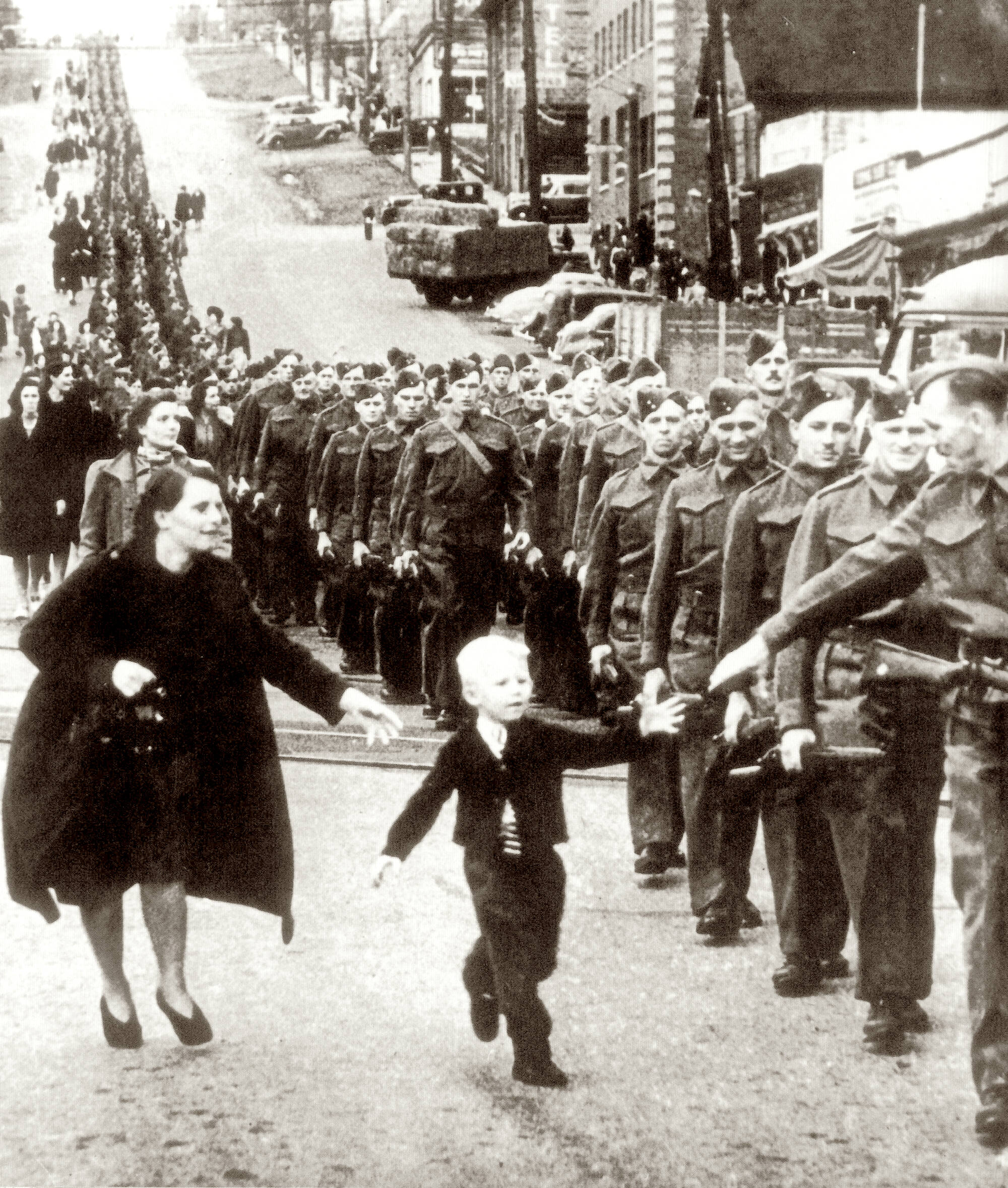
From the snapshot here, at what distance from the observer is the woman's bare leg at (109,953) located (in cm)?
609

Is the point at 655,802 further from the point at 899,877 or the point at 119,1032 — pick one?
the point at 119,1032

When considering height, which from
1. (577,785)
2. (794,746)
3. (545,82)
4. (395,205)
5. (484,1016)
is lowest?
(577,785)

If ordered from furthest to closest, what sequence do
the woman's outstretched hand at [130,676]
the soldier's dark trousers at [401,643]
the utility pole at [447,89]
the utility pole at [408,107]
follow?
1. the utility pole at [408,107]
2. the utility pole at [447,89]
3. the soldier's dark trousers at [401,643]
4. the woman's outstretched hand at [130,676]

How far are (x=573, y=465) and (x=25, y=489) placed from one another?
5.24 meters

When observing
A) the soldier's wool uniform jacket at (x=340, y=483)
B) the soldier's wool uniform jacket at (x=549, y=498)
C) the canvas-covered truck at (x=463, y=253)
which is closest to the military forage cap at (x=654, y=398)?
the soldier's wool uniform jacket at (x=549, y=498)

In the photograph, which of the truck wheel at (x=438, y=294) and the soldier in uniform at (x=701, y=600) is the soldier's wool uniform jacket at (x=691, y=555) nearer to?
the soldier in uniform at (x=701, y=600)

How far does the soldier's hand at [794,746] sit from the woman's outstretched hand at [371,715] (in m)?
1.02

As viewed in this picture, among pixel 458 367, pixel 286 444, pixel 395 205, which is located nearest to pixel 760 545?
pixel 286 444

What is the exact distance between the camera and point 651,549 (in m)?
8.59

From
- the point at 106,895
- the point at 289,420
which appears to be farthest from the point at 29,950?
the point at 289,420

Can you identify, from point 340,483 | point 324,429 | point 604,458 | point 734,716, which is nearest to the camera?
point 734,716

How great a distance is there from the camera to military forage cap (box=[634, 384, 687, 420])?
910 centimetres

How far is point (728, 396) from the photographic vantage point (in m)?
7.68

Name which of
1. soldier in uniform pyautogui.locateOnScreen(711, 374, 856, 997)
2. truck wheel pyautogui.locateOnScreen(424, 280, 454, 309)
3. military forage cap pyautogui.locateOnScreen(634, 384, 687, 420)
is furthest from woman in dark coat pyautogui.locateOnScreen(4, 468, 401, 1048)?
truck wheel pyautogui.locateOnScreen(424, 280, 454, 309)
